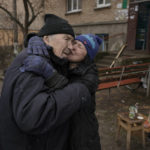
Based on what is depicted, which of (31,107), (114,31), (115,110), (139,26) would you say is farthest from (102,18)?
(31,107)

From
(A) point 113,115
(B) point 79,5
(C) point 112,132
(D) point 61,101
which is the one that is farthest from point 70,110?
(B) point 79,5

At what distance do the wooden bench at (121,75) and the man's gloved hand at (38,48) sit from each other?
362 cm

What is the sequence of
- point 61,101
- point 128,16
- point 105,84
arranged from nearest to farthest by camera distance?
point 61,101, point 105,84, point 128,16

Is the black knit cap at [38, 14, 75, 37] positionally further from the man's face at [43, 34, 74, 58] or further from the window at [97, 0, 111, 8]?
the window at [97, 0, 111, 8]

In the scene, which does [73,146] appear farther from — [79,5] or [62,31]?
[79,5]

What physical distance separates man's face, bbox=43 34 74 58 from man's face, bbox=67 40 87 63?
124 mm

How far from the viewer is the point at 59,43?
113 cm

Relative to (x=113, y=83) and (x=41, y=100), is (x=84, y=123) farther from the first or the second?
(x=113, y=83)

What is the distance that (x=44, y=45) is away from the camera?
1094 millimetres

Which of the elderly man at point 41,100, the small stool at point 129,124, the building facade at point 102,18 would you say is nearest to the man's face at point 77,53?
the elderly man at point 41,100

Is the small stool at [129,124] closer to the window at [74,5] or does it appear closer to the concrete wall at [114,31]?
the concrete wall at [114,31]

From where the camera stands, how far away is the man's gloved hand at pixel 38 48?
1.03 metres

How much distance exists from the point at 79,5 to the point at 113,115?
10257mm

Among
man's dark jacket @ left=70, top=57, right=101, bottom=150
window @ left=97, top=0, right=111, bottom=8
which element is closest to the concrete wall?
window @ left=97, top=0, right=111, bottom=8
